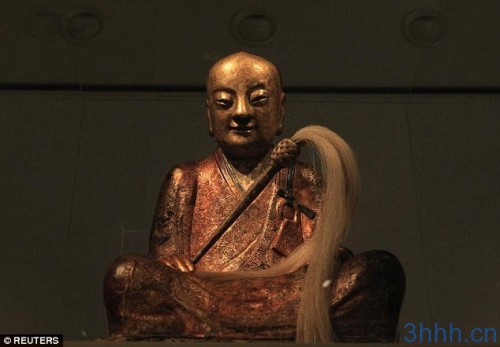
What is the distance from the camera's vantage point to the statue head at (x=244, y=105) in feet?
13.3

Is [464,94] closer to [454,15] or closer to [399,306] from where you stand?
[454,15]

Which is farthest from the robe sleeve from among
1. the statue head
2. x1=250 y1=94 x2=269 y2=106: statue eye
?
x1=250 y1=94 x2=269 y2=106: statue eye

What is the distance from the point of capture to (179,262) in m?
3.75

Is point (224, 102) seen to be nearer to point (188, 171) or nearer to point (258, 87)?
point (258, 87)

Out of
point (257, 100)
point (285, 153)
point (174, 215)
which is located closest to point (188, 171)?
point (174, 215)

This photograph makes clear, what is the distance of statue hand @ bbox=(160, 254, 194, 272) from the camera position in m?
3.72

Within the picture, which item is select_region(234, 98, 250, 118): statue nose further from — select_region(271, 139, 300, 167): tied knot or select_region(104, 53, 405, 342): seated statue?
select_region(271, 139, 300, 167): tied knot

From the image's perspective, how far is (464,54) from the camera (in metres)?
4.74

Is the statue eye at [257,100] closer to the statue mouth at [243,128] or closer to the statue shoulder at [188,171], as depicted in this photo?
the statue mouth at [243,128]

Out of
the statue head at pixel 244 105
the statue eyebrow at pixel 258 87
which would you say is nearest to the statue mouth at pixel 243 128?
the statue head at pixel 244 105

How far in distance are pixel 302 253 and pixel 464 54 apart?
1.43 m

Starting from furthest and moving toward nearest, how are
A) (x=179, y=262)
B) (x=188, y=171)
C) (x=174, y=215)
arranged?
(x=188, y=171), (x=174, y=215), (x=179, y=262)

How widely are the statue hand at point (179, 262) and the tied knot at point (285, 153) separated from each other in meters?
0.41

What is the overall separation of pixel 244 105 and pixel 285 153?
30 cm
